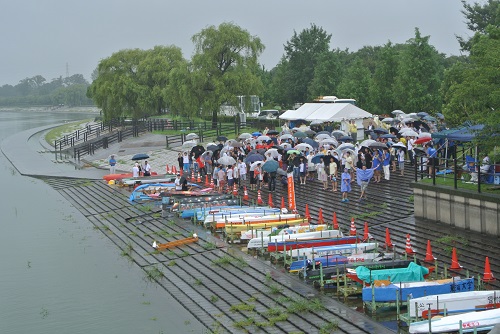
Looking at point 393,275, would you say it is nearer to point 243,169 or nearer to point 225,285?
point 225,285

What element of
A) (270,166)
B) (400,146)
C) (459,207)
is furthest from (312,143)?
(459,207)

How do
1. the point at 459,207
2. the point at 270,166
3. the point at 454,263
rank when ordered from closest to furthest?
the point at 454,263 < the point at 459,207 < the point at 270,166

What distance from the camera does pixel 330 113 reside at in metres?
51.2

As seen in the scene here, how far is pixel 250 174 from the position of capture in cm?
3650

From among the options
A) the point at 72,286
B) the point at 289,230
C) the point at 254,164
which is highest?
the point at 254,164

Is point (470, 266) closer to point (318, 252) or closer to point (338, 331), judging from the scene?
point (318, 252)

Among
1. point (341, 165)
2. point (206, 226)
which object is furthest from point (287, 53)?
point (206, 226)

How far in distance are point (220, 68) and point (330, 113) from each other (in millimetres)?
17401

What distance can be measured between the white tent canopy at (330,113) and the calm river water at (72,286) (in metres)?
19.2

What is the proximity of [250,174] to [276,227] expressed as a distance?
9.69m

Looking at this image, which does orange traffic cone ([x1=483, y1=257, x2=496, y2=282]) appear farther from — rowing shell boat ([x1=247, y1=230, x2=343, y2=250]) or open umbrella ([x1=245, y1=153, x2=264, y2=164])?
open umbrella ([x1=245, y1=153, x2=264, y2=164])

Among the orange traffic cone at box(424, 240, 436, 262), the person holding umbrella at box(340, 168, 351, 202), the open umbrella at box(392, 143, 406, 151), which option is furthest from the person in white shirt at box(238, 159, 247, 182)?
the orange traffic cone at box(424, 240, 436, 262)

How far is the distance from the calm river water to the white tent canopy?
62.9 ft

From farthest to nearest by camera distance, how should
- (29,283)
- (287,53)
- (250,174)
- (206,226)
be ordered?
1. (287,53)
2. (250,174)
3. (206,226)
4. (29,283)
